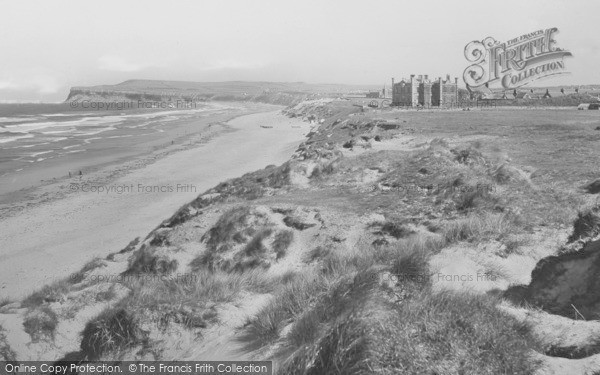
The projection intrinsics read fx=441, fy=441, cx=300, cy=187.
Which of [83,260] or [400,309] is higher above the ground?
[400,309]

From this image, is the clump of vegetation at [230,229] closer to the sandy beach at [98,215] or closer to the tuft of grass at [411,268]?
the sandy beach at [98,215]

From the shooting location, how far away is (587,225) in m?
7.02

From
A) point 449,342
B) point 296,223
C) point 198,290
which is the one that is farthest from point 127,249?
point 449,342

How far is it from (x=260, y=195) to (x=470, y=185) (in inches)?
280

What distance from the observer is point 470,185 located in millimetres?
10844

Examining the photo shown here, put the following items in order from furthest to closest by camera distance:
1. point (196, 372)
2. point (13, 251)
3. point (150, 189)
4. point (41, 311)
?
point (150, 189), point (13, 251), point (41, 311), point (196, 372)

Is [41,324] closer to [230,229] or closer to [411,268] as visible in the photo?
[230,229]

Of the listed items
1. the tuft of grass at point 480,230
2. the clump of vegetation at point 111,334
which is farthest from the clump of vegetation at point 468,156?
the clump of vegetation at point 111,334

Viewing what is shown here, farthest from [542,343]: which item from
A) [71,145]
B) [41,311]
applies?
[71,145]

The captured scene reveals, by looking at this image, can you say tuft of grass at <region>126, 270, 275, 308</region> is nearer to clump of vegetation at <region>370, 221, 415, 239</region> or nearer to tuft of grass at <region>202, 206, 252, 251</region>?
tuft of grass at <region>202, 206, 252, 251</region>

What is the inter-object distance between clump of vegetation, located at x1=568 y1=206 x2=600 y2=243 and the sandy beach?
39.6 ft

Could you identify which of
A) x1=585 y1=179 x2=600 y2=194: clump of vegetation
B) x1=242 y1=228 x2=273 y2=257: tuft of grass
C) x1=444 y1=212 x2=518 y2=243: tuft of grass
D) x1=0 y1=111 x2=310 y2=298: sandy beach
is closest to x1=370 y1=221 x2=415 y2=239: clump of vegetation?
x1=444 y1=212 x2=518 y2=243: tuft of grass

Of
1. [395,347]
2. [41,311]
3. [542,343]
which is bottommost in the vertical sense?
[41,311]

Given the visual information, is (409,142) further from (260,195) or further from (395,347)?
(395,347)
